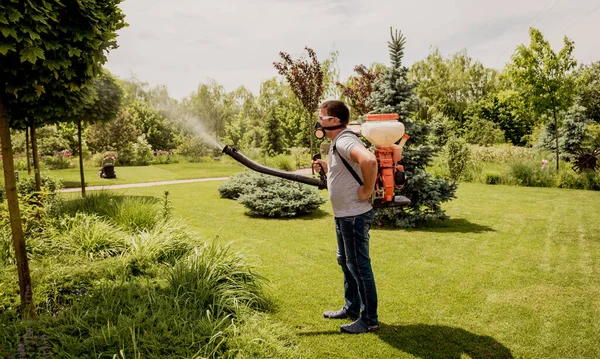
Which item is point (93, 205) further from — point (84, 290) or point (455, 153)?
point (455, 153)

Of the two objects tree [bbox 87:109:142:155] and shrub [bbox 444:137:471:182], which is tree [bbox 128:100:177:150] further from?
shrub [bbox 444:137:471:182]

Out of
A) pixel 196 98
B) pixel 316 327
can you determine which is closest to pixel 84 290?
pixel 316 327

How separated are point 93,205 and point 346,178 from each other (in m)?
5.73

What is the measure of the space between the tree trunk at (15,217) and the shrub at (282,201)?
593 cm

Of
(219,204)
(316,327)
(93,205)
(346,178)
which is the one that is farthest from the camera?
(219,204)

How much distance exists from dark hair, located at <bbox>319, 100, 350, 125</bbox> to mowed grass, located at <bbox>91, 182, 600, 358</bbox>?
2020mm

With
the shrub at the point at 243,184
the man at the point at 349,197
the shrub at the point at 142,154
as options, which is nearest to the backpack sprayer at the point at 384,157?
the man at the point at 349,197

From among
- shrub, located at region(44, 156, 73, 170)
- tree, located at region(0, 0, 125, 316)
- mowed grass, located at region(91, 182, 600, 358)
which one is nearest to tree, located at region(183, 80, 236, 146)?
shrub, located at region(44, 156, 73, 170)

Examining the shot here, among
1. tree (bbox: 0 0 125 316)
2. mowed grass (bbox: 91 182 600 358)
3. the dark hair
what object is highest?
tree (bbox: 0 0 125 316)

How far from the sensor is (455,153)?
13.5m

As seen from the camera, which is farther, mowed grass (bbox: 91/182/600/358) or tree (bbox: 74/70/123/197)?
tree (bbox: 74/70/123/197)

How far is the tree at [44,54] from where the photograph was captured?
2945mm

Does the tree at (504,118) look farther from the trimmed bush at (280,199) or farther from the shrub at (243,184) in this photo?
the trimmed bush at (280,199)

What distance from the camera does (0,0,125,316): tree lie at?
9.66 ft
